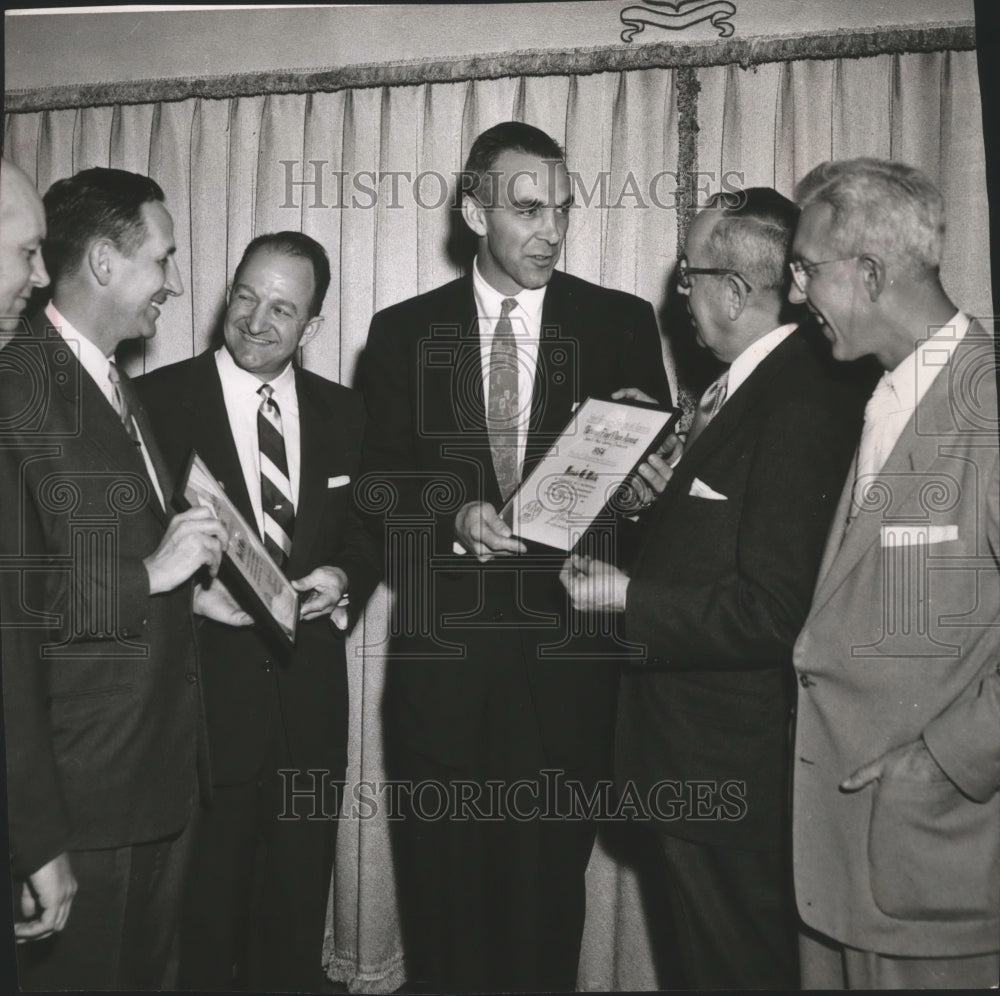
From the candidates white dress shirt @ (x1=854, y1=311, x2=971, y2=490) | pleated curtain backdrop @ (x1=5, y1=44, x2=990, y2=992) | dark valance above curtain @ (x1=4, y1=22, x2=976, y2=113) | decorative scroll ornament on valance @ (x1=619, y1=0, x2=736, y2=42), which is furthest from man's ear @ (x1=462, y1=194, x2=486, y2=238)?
white dress shirt @ (x1=854, y1=311, x2=971, y2=490)

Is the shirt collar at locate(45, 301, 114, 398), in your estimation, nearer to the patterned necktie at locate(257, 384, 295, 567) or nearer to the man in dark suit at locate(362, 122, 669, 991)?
the patterned necktie at locate(257, 384, 295, 567)

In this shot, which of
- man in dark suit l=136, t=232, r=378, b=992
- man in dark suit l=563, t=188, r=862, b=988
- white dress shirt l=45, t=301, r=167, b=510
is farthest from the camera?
man in dark suit l=136, t=232, r=378, b=992

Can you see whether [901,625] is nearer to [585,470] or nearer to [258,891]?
[585,470]

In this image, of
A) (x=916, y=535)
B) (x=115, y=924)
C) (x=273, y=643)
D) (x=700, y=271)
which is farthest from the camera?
(x=273, y=643)

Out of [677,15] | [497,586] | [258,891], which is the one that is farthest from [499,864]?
[677,15]

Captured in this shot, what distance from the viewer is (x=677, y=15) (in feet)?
9.09

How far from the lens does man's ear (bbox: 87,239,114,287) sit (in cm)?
251

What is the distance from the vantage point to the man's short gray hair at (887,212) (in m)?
2.27

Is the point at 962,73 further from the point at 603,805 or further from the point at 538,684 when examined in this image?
the point at 603,805

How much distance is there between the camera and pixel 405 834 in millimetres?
2861

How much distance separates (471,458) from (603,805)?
94 cm

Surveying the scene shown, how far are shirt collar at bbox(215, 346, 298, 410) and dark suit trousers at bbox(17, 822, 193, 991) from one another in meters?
1.09

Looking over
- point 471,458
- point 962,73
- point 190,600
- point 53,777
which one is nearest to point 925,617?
point 471,458

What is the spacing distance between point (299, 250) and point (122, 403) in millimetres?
631
